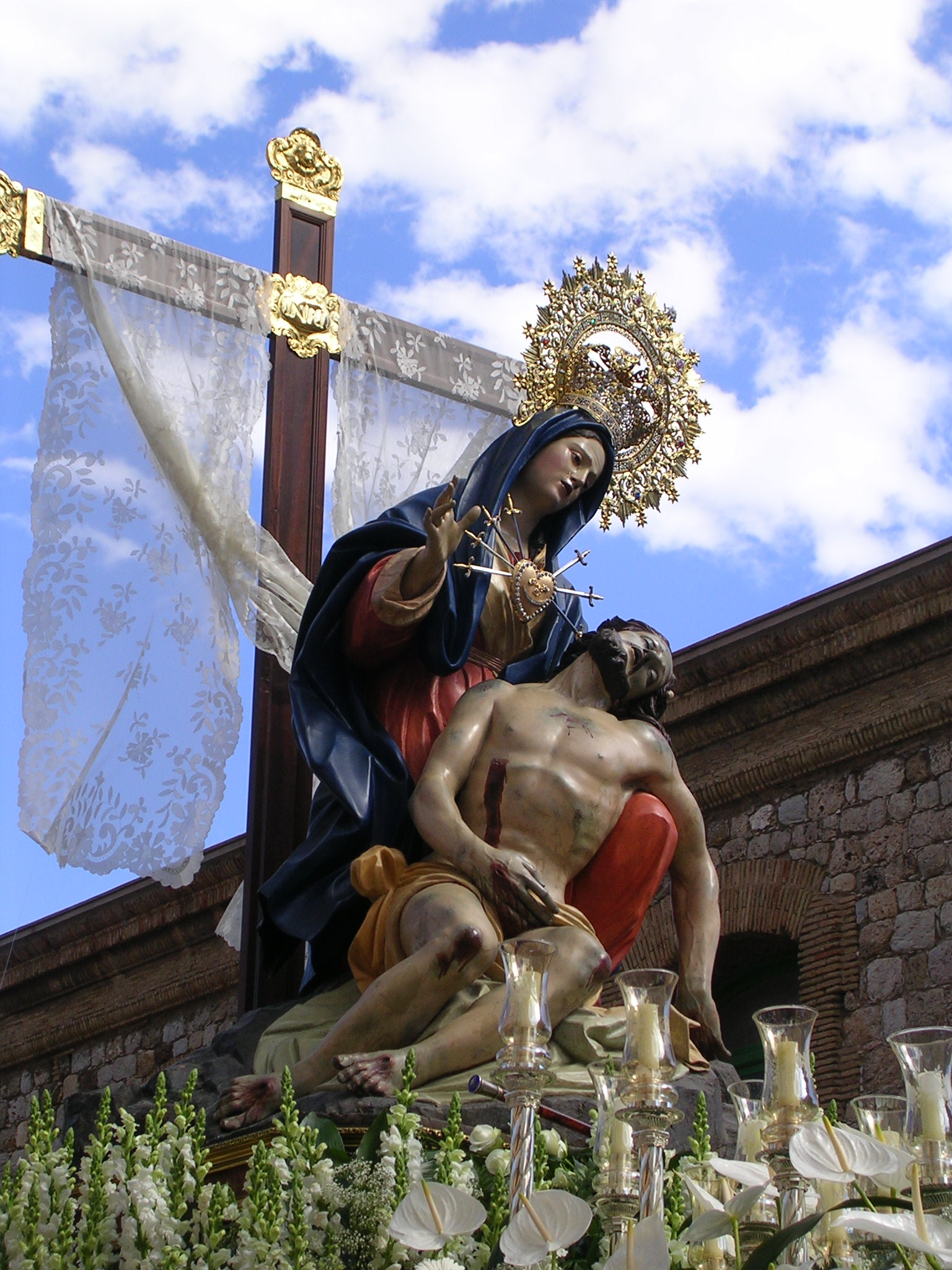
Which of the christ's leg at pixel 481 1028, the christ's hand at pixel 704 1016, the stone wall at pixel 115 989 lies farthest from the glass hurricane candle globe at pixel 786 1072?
the stone wall at pixel 115 989

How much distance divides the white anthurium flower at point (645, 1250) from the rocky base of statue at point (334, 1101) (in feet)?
4.22

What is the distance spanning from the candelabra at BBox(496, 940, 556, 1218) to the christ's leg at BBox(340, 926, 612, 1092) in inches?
44.7

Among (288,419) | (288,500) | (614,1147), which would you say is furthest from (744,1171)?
(288,419)

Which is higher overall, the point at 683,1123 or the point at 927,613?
the point at 927,613

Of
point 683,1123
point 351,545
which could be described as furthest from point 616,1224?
point 351,545

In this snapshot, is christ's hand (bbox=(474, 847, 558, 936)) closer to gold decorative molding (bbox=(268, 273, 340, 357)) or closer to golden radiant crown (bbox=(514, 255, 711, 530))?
golden radiant crown (bbox=(514, 255, 711, 530))

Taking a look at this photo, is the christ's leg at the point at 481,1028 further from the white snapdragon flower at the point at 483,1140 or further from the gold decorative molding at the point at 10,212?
the gold decorative molding at the point at 10,212

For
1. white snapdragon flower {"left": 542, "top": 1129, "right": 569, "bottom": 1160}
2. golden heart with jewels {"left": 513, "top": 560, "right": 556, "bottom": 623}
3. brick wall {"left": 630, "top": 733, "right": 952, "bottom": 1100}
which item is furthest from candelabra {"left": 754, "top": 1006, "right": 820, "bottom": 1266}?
brick wall {"left": 630, "top": 733, "right": 952, "bottom": 1100}

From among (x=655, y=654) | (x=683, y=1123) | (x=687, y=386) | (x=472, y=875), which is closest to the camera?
(x=683, y=1123)

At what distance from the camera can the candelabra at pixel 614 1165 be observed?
248cm

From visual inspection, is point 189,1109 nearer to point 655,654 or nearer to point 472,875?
point 472,875

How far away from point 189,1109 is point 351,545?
2.32 metres

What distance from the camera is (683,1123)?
3863mm

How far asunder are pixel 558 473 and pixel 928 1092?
3.06 metres
